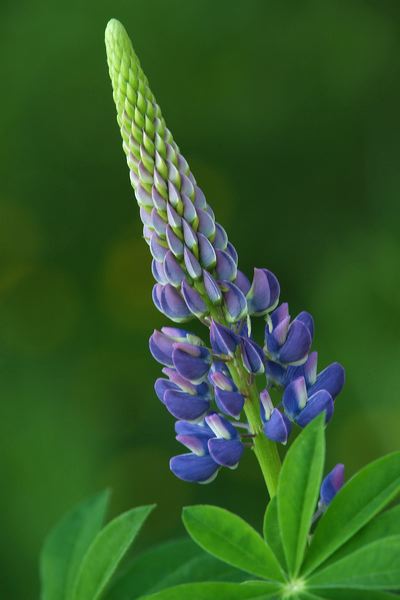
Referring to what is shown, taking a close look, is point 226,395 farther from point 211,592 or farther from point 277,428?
point 211,592

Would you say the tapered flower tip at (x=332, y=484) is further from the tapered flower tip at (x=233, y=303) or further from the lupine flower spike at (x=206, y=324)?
the tapered flower tip at (x=233, y=303)

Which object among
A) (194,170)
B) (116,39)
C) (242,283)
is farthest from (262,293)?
(194,170)

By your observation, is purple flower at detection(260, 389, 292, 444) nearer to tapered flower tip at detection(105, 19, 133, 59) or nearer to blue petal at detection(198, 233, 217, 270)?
blue petal at detection(198, 233, 217, 270)

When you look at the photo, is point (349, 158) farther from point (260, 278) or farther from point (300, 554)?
point (300, 554)

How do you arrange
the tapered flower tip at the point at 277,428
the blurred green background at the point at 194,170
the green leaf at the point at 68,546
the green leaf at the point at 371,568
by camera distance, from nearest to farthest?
the green leaf at the point at 371,568, the tapered flower tip at the point at 277,428, the green leaf at the point at 68,546, the blurred green background at the point at 194,170

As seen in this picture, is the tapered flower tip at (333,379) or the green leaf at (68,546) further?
the green leaf at (68,546)

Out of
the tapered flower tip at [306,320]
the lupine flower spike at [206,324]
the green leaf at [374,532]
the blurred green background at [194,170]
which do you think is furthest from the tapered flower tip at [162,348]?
the blurred green background at [194,170]

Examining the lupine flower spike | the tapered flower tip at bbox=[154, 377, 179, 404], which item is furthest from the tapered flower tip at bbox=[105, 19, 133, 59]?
the tapered flower tip at bbox=[154, 377, 179, 404]

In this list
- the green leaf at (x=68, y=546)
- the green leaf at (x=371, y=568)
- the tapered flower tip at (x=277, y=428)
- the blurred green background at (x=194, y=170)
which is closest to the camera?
the green leaf at (x=371, y=568)
